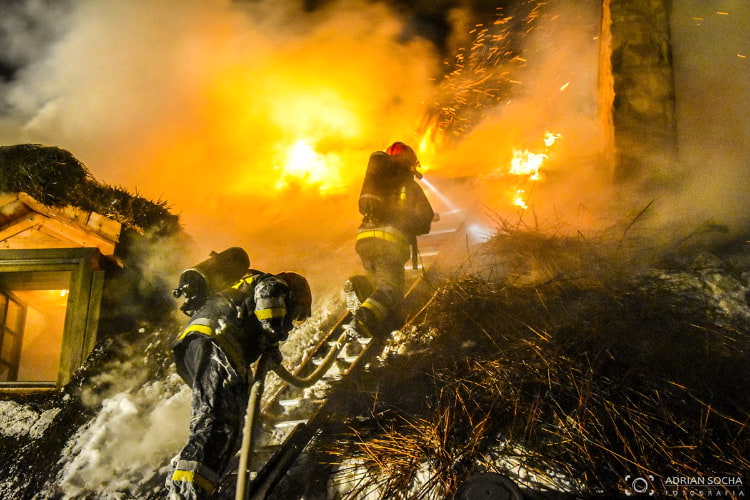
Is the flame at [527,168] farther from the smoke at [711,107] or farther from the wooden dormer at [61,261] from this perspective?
the wooden dormer at [61,261]

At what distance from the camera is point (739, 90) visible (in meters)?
5.52

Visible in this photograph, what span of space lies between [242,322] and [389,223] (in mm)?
2629

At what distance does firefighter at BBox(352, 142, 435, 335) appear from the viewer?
504cm

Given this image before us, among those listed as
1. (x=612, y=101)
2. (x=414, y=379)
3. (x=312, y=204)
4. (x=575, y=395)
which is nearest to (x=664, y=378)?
(x=575, y=395)

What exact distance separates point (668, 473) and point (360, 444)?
204 cm

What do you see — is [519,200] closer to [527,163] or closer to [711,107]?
[527,163]

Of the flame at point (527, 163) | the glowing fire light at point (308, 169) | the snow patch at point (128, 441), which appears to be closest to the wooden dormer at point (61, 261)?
the snow patch at point (128, 441)

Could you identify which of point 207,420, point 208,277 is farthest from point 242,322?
point 207,420

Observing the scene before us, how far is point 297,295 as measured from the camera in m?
3.60

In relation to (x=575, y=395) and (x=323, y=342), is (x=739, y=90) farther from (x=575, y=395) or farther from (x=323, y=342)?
(x=323, y=342)

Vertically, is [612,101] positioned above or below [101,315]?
above

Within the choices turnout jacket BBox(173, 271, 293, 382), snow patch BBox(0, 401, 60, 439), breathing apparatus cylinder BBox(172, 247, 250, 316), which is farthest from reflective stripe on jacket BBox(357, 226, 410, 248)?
snow patch BBox(0, 401, 60, 439)

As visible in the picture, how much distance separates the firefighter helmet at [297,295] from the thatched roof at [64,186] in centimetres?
471

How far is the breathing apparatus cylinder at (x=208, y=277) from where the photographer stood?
3.27 meters
